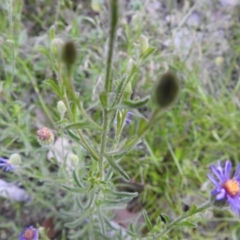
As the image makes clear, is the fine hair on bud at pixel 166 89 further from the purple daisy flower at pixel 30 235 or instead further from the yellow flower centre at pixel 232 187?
the purple daisy flower at pixel 30 235

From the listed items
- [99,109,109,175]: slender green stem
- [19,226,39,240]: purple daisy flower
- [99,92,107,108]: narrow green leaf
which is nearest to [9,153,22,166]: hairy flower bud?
[19,226,39,240]: purple daisy flower

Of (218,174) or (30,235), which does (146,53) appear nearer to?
(218,174)

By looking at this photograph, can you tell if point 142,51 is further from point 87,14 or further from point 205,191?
point 87,14

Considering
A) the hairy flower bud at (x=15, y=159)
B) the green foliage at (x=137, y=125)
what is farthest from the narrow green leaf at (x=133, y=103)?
the green foliage at (x=137, y=125)

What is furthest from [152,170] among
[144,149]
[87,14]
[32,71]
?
[87,14]

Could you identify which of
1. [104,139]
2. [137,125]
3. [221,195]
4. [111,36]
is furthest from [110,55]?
[137,125]

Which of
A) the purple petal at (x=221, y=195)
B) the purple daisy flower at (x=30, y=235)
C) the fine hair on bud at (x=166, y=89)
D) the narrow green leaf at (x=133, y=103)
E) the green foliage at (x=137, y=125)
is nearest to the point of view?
the fine hair on bud at (x=166, y=89)
